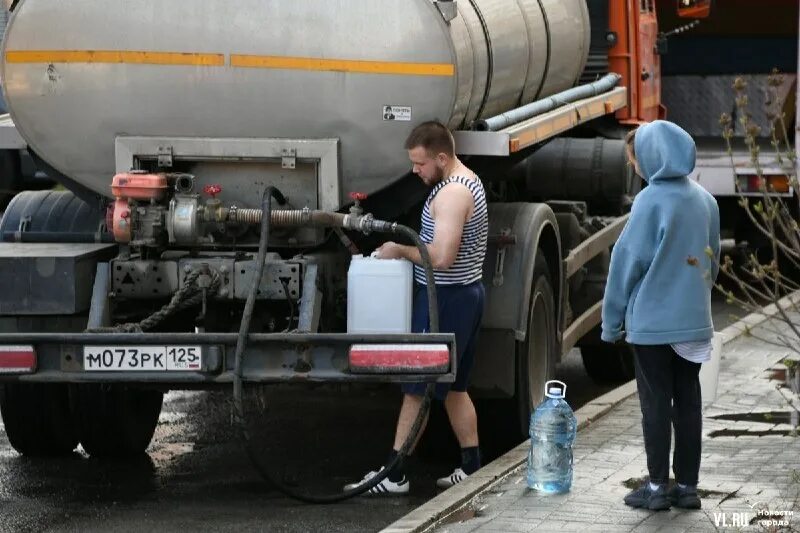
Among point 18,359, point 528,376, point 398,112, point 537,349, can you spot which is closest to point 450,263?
point 398,112

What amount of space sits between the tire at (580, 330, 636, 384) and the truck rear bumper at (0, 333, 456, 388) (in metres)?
4.17

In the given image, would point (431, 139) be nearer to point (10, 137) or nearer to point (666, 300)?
point (666, 300)

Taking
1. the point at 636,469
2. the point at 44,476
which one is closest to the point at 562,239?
the point at 636,469

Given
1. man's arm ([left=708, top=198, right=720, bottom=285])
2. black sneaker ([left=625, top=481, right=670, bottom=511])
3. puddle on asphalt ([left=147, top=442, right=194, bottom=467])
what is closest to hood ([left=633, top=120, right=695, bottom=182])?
man's arm ([left=708, top=198, right=720, bottom=285])

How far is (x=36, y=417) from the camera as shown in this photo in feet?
28.9

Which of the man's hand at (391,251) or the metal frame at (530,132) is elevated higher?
the metal frame at (530,132)

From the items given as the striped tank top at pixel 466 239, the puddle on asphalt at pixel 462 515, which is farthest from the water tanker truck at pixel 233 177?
the puddle on asphalt at pixel 462 515

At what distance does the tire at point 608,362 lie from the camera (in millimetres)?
11539

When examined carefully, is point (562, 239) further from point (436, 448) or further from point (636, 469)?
point (636, 469)

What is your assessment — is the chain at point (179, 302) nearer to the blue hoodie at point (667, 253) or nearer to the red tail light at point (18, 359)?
the red tail light at point (18, 359)

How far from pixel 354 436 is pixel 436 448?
882 mm

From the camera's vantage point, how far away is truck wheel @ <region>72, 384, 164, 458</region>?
8773 millimetres

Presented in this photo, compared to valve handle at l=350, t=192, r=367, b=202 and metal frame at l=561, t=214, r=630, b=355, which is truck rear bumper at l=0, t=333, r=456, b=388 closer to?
valve handle at l=350, t=192, r=367, b=202

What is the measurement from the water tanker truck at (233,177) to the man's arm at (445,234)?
120mm
